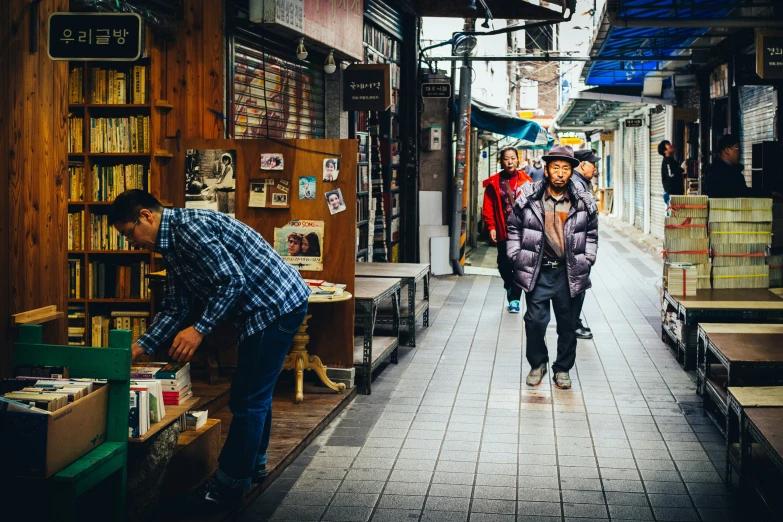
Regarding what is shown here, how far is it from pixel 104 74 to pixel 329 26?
2484 millimetres

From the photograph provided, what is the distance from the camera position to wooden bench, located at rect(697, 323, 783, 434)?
5668 mm

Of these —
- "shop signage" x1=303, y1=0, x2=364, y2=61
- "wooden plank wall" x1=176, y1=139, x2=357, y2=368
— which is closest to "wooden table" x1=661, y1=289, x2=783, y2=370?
"wooden plank wall" x1=176, y1=139, x2=357, y2=368

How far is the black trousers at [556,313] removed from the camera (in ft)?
24.9

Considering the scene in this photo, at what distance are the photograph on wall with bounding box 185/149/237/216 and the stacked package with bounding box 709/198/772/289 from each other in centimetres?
479

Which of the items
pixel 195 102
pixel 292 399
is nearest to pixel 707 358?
pixel 292 399

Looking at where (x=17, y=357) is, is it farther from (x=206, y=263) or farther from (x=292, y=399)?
(x=292, y=399)

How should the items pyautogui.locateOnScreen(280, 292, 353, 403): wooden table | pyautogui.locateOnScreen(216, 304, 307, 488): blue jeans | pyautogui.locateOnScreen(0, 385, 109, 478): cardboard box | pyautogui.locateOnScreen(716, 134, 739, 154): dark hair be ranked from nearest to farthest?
pyautogui.locateOnScreen(0, 385, 109, 478): cardboard box < pyautogui.locateOnScreen(216, 304, 307, 488): blue jeans < pyautogui.locateOnScreen(280, 292, 353, 403): wooden table < pyautogui.locateOnScreen(716, 134, 739, 154): dark hair

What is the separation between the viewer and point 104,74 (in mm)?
7953

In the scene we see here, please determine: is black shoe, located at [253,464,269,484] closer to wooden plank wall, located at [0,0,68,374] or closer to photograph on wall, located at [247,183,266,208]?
wooden plank wall, located at [0,0,68,374]

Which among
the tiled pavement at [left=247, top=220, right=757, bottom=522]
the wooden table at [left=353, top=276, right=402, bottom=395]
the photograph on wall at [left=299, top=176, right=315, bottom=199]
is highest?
the photograph on wall at [left=299, top=176, right=315, bottom=199]

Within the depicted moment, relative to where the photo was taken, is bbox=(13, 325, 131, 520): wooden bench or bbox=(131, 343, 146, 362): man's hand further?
bbox=(131, 343, 146, 362): man's hand

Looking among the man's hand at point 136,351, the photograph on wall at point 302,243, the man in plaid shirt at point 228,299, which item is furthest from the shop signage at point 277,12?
the man's hand at point 136,351

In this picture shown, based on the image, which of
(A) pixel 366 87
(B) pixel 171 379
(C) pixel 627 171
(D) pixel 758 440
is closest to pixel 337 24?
(A) pixel 366 87

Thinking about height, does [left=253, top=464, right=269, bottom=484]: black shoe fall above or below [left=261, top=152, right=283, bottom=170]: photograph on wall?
below
